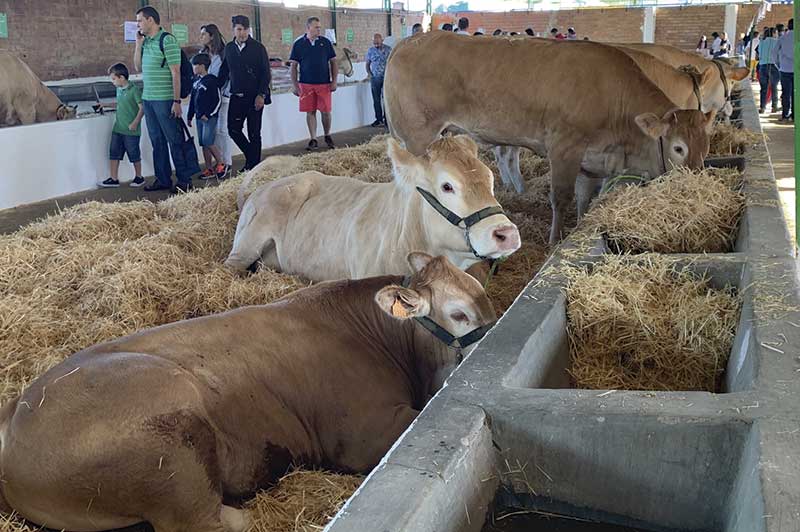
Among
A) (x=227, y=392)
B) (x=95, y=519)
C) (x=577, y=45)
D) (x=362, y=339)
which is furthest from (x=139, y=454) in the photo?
(x=577, y=45)

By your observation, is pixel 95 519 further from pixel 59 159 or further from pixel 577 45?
pixel 59 159

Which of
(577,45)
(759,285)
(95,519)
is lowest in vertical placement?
(95,519)

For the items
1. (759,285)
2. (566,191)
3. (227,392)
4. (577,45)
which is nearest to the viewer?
(227,392)

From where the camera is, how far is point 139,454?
96.0 inches

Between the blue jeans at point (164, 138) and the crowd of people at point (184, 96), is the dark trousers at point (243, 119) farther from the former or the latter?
the blue jeans at point (164, 138)

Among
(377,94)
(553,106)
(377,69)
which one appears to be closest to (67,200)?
(553,106)

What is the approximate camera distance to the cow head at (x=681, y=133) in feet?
19.4

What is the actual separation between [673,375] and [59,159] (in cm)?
814

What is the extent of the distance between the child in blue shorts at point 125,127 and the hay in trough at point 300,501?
299 inches

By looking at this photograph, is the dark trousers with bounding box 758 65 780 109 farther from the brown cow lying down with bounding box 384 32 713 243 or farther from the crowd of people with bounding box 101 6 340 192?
the crowd of people with bounding box 101 6 340 192

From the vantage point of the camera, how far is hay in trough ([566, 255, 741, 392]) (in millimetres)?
3229

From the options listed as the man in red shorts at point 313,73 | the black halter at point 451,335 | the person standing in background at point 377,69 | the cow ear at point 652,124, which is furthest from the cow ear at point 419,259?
the person standing in background at point 377,69

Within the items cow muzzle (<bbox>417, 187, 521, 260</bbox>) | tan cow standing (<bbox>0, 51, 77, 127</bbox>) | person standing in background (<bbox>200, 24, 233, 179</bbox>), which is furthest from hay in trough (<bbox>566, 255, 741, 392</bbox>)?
tan cow standing (<bbox>0, 51, 77, 127</bbox>)

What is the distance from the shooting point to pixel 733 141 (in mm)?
7070
